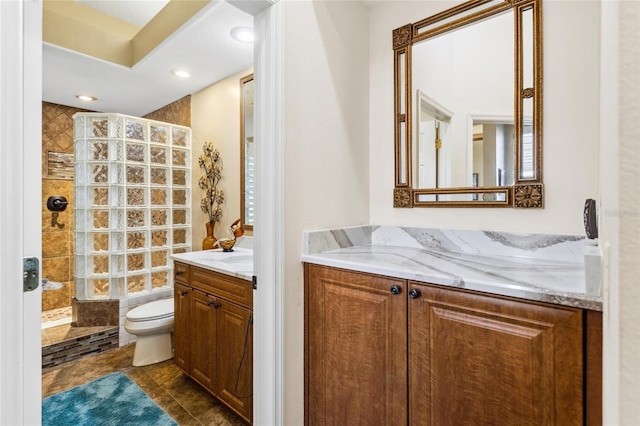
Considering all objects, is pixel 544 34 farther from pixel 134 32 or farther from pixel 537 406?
pixel 134 32

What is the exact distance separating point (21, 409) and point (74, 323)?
264 cm

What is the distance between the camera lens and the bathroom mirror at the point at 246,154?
2.59 meters

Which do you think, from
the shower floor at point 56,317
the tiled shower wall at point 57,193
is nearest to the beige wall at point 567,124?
the shower floor at point 56,317

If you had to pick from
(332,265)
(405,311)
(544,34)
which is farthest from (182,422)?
(544,34)

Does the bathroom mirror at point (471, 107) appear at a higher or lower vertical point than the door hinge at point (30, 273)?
higher

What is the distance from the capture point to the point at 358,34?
177cm

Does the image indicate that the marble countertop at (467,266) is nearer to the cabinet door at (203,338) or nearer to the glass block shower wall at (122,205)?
the cabinet door at (203,338)

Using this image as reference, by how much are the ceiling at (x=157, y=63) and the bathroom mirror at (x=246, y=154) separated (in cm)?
21

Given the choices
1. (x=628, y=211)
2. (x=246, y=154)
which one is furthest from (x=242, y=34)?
(x=628, y=211)

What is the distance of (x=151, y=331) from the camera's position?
2.33 metres

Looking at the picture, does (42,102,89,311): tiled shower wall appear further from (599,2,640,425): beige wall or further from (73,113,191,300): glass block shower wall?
(599,2,640,425): beige wall

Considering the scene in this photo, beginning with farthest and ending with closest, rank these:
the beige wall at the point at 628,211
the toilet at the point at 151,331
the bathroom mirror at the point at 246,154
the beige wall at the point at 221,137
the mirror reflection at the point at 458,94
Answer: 1. the beige wall at the point at 221,137
2. the bathroom mirror at the point at 246,154
3. the toilet at the point at 151,331
4. the mirror reflection at the point at 458,94
5. the beige wall at the point at 628,211

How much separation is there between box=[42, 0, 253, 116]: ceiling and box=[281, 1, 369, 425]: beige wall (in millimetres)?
658

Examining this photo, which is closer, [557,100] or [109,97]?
[557,100]
